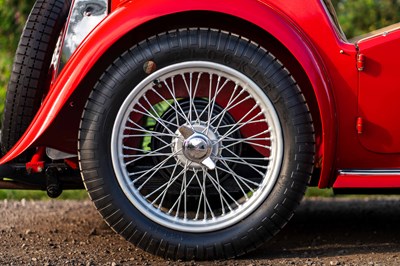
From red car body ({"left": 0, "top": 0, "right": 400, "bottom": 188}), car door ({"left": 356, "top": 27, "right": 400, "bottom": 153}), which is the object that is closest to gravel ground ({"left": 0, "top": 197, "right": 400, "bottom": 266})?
red car body ({"left": 0, "top": 0, "right": 400, "bottom": 188})

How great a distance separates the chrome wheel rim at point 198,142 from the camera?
12.8 feet

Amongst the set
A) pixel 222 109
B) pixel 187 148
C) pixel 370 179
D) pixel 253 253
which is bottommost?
pixel 253 253

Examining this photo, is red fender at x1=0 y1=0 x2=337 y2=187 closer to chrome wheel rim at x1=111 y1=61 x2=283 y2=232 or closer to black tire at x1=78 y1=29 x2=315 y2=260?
black tire at x1=78 y1=29 x2=315 y2=260

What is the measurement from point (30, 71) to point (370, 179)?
5.97 feet

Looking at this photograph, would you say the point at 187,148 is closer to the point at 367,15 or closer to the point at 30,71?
the point at 30,71

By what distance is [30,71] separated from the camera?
411cm

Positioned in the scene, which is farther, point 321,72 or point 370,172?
point 370,172

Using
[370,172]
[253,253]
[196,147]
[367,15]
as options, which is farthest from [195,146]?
[367,15]

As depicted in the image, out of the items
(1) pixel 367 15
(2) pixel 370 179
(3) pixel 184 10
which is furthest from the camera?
(1) pixel 367 15

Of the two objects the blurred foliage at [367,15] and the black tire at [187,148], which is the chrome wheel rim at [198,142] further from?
the blurred foliage at [367,15]

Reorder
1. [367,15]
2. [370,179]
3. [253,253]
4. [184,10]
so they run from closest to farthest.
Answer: [184,10]
[370,179]
[253,253]
[367,15]

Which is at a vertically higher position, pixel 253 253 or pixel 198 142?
pixel 198 142

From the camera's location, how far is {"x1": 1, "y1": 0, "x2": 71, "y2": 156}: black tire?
4117 millimetres

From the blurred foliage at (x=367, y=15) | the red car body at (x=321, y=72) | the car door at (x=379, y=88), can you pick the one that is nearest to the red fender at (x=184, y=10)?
the red car body at (x=321, y=72)
